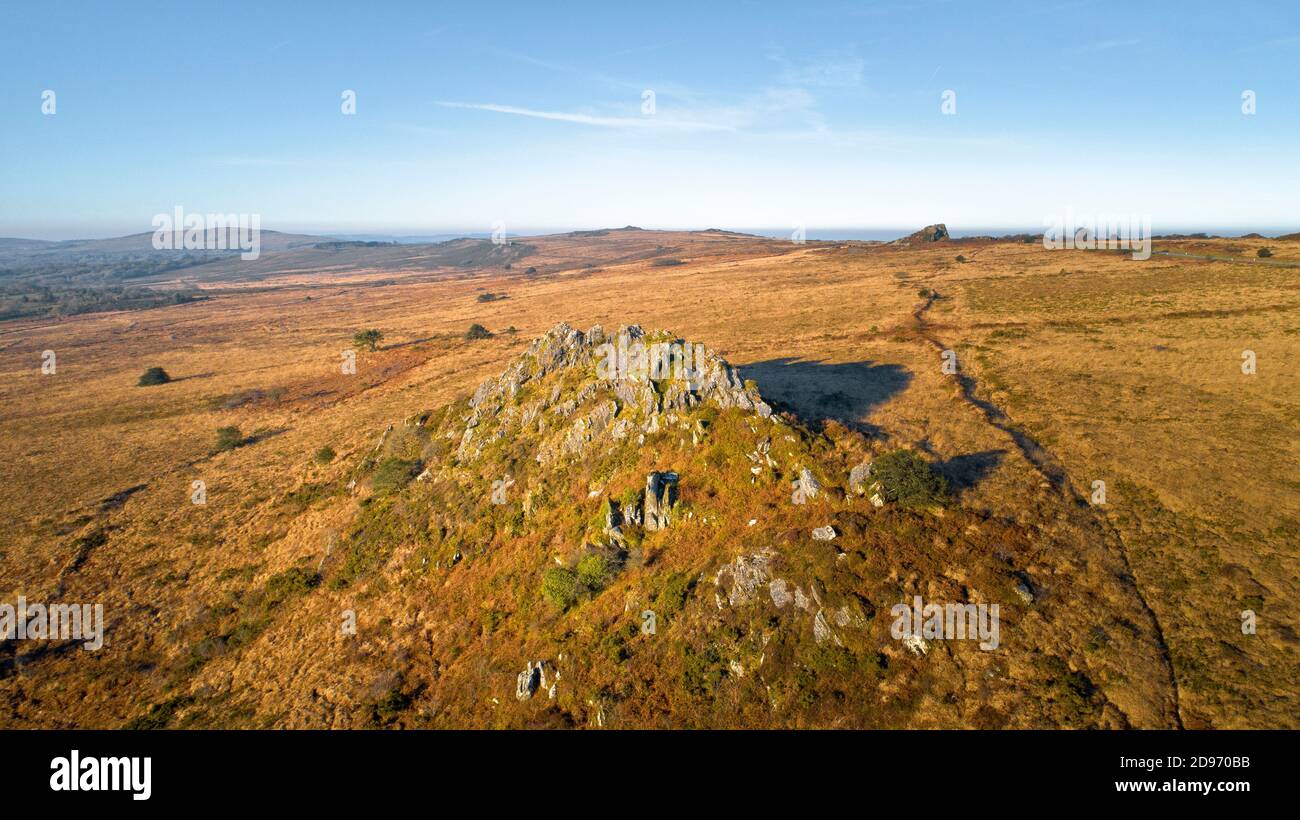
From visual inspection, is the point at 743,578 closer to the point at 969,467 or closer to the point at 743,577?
the point at 743,577

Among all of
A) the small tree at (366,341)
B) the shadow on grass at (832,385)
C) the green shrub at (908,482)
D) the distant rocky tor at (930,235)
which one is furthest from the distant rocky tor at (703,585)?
the distant rocky tor at (930,235)

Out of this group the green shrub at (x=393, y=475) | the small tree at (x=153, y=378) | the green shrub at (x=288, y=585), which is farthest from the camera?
the small tree at (x=153, y=378)

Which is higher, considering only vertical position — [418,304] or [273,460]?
[418,304]

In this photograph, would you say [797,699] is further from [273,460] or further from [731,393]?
[273,460]

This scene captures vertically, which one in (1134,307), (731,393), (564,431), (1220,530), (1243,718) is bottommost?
(1243,718)

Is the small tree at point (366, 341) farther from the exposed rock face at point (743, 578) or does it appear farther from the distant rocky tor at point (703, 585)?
the exposed rock face at point (743, 578)

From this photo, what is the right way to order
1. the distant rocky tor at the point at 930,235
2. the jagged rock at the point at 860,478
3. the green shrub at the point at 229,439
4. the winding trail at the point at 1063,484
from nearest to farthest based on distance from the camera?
the winding trail at the point at 1063,484, the jagged rock at the point at 860,478, the green shrub at the point at 229,439, the distant rocky tor at the point at 930,235

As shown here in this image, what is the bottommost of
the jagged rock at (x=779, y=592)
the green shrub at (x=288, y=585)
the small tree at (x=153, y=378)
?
the green shrub at (x=288, y=585)
